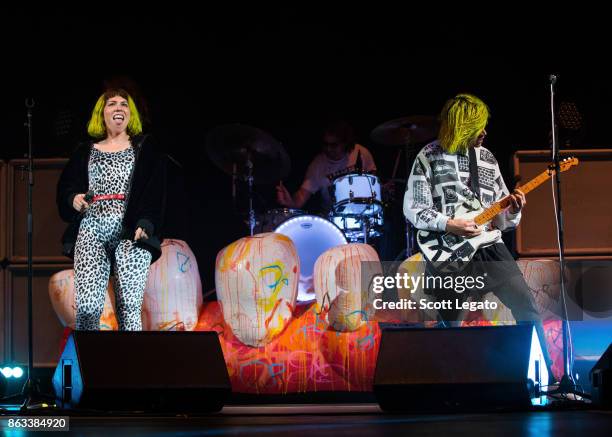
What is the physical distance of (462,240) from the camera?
5504mm

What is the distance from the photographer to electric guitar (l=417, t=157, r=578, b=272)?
17.9 ft

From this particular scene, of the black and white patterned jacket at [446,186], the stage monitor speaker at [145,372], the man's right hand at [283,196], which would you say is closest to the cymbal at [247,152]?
the man's right hand at [283,196]

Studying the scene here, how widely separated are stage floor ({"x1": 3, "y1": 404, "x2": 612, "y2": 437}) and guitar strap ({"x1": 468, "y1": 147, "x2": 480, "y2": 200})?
138 cm

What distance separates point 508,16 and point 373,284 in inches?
99.7

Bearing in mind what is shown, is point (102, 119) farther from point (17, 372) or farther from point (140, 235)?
point (17, 372)

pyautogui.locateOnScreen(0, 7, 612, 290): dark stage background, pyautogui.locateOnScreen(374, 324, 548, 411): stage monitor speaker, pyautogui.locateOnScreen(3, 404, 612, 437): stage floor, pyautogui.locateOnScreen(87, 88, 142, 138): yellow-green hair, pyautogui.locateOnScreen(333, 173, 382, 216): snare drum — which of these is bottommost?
pyautogui.locateOnScreen(3, 404, 612, 437): stage floor

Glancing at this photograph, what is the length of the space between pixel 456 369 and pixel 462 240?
35.6 inches

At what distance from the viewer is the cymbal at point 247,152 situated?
7.39m

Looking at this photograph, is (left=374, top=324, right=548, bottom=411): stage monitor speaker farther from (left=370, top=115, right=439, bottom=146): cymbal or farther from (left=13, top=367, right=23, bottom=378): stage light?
(left=13, top=367, right=23, bottom=378): stage light

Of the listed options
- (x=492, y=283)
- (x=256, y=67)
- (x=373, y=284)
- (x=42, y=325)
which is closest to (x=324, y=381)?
(x=373, y=284)

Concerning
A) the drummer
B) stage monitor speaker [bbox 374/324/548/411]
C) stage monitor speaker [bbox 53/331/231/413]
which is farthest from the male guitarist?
the drummer

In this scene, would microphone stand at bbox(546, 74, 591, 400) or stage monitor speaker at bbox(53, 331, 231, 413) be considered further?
microphone stand at bbox(546, 74, 591, 400)

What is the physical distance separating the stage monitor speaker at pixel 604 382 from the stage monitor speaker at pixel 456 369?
16.0 inches

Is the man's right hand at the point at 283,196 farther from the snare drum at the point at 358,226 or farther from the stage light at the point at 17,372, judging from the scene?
the stage light at the point at 17,372
